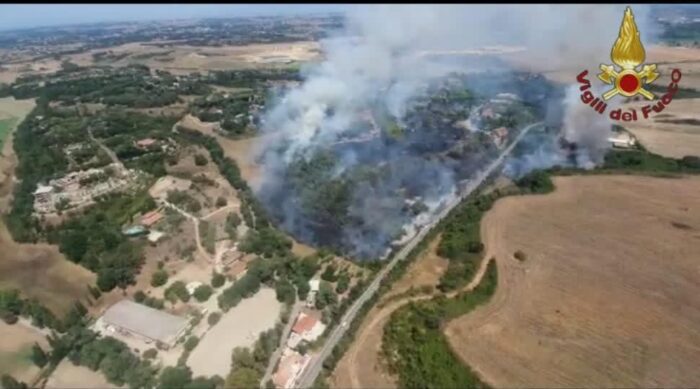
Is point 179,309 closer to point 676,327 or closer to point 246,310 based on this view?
point 246,310

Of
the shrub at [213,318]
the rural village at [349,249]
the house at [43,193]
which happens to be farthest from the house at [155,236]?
the house at [43,193]

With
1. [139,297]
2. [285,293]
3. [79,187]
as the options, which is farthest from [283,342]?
[79,187]

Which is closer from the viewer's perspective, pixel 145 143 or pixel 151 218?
pixel 151 218

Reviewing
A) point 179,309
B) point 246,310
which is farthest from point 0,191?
point 246,310

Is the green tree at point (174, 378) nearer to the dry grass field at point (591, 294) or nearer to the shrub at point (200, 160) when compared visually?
the dry grass field at point (591, 294)

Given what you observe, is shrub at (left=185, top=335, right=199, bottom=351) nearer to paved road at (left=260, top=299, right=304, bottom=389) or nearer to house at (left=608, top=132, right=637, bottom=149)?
paved road at (left=260, top=299, right=304, bottom=389)

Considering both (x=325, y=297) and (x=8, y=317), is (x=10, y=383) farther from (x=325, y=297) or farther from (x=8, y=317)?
(x=325, y=297)

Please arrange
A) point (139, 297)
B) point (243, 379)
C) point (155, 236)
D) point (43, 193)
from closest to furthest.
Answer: point (243, 379) → point (139, 297) → point (155, 236) → point (43, 193)

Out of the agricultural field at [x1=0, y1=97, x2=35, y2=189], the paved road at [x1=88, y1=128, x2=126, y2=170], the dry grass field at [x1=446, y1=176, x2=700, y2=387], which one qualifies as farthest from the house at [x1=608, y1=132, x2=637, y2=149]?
the agricultural field at [x1=0, y1=97, x2=35, y2=189]
